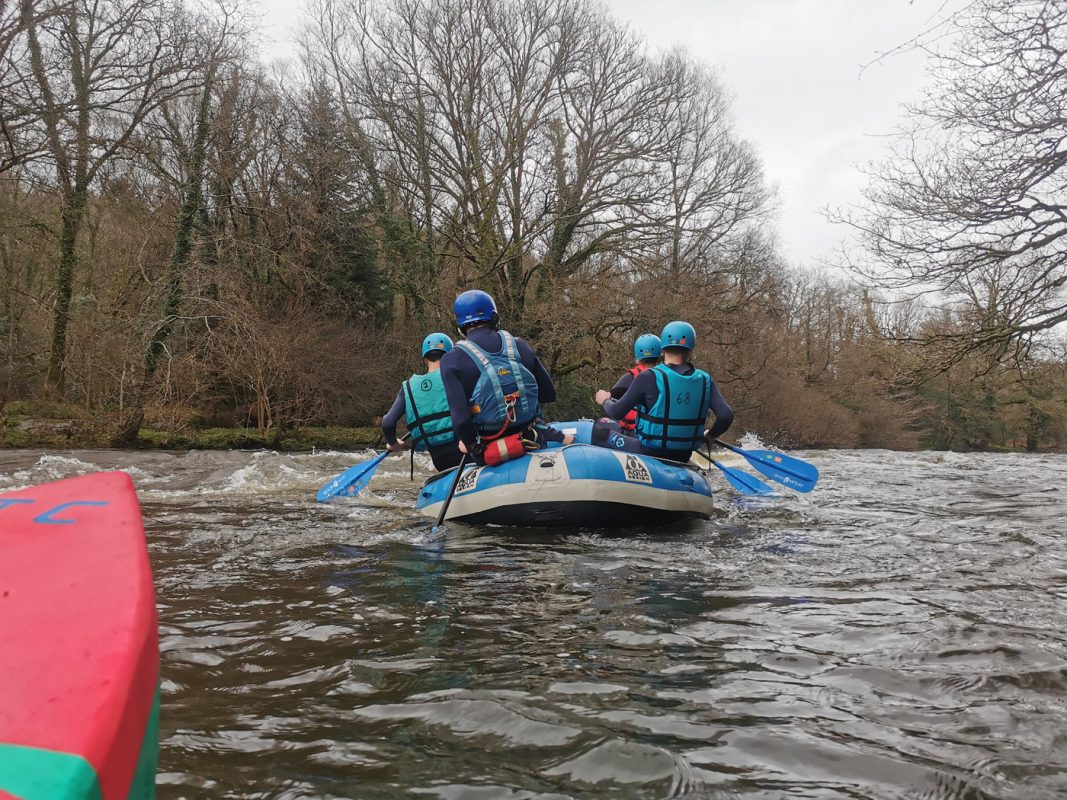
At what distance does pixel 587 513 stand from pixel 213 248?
13362mm

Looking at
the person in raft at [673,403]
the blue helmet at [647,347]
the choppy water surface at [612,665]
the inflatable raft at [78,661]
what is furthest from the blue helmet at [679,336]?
the inflatable raft at [78,661]

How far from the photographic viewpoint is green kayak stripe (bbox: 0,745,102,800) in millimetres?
1122

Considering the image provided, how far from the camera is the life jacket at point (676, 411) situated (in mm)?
6531

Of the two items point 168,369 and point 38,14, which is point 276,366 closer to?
point 168,369

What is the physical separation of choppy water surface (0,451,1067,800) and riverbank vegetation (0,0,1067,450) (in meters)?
7.78

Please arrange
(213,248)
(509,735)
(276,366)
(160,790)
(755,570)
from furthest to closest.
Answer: (213,248) → (276,366) → (755,570) → (509,735) → (160,790)

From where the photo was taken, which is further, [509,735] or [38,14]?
[38,14]

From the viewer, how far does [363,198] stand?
62.2ft

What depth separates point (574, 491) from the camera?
18.7ft

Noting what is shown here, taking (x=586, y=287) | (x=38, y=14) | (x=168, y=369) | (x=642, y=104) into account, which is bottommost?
(x=168, y=369)

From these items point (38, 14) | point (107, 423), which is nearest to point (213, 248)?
point (107, 423)

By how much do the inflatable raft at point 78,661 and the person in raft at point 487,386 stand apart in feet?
12.8

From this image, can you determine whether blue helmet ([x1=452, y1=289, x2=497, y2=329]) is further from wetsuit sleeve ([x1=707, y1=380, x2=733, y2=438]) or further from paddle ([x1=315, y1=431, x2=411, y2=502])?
wetsuit sleeve ([x1=707, y1=380, x2=733, y2=438])

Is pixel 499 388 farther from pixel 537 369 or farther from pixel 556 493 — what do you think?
pixel 556 493
